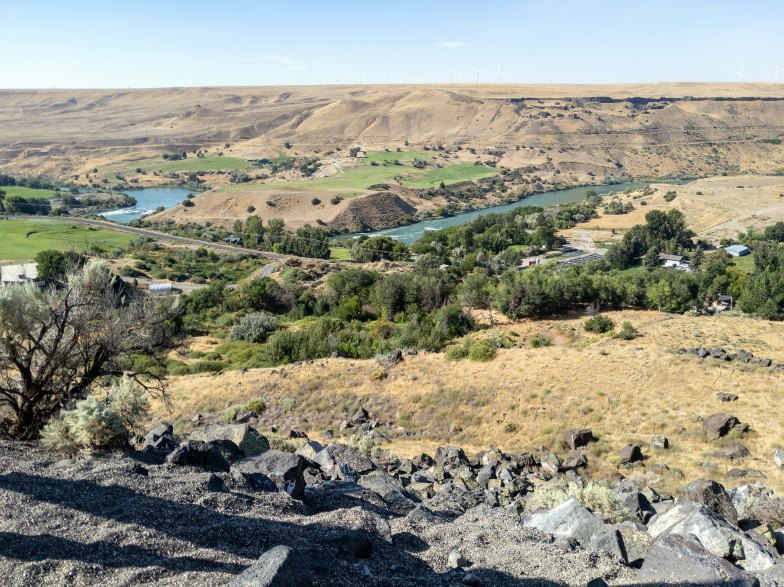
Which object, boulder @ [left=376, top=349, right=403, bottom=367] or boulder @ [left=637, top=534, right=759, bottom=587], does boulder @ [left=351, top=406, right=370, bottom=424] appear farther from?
boulder @ [left=637, top=534, right=759, bottom=587]

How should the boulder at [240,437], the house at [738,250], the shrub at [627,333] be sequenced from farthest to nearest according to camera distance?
the house at [738,250]
the shrub at [627,333]
the boulder at [240,437]

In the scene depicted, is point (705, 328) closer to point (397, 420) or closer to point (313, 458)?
point (397, 420)

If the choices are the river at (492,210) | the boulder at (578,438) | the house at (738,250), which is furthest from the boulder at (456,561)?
the river at (492,210)

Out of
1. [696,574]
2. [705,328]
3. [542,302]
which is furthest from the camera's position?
[542,302]

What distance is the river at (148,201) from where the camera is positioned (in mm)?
96562

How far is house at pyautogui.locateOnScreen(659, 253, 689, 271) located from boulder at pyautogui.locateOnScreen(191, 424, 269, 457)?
49.8 m

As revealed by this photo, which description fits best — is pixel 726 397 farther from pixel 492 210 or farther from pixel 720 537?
pixel 492 210

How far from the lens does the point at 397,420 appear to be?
67.6ft

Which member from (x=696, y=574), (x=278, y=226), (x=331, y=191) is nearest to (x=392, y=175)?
(x=331, y=191)

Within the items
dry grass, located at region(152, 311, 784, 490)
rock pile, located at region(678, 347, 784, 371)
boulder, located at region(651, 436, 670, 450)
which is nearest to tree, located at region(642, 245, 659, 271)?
dry grass, located at region(152, 311, 784, 490)

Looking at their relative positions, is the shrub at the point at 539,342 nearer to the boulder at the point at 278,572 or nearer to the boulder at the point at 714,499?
the boulder at the point at 714,499

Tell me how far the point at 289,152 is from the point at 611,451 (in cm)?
14521

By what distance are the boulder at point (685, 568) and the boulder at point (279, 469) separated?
5.56 metres

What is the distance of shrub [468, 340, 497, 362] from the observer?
25.6m
